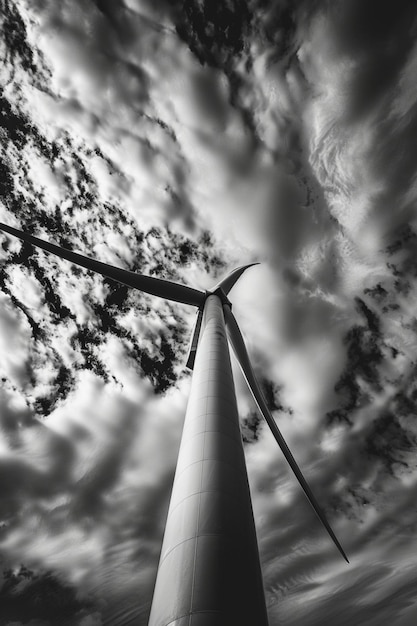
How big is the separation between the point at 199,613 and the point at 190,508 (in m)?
2.10

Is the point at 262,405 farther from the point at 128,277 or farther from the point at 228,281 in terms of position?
the point at 228,281

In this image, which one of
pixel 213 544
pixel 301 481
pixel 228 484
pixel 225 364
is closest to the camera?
pixel 213 544

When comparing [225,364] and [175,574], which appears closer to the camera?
[175,574]

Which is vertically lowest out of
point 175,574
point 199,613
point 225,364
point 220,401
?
point 199,613

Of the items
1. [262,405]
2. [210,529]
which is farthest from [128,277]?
[210,529]

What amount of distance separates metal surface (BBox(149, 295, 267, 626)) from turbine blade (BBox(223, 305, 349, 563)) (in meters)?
10.4

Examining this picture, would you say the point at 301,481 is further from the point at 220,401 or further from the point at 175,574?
the point at 175,574

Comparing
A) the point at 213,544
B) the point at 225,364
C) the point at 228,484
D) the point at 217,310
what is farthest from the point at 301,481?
the point at 213,544

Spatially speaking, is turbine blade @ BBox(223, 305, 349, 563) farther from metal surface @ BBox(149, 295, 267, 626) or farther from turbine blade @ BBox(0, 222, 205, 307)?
metal surface @ BBox(149, 295, 267, 626)

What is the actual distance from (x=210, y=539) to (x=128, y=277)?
2097 cm

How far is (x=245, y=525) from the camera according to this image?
699cm

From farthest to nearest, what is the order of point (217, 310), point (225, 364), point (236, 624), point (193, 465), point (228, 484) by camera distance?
point (217, 310)
point (225, 364)
point (193, 465)
point (228, 484)
point (236, 624)

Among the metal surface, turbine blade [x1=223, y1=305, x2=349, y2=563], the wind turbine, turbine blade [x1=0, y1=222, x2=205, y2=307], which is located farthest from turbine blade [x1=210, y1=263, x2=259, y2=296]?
the metal surface

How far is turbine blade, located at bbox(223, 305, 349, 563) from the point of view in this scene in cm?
1831
